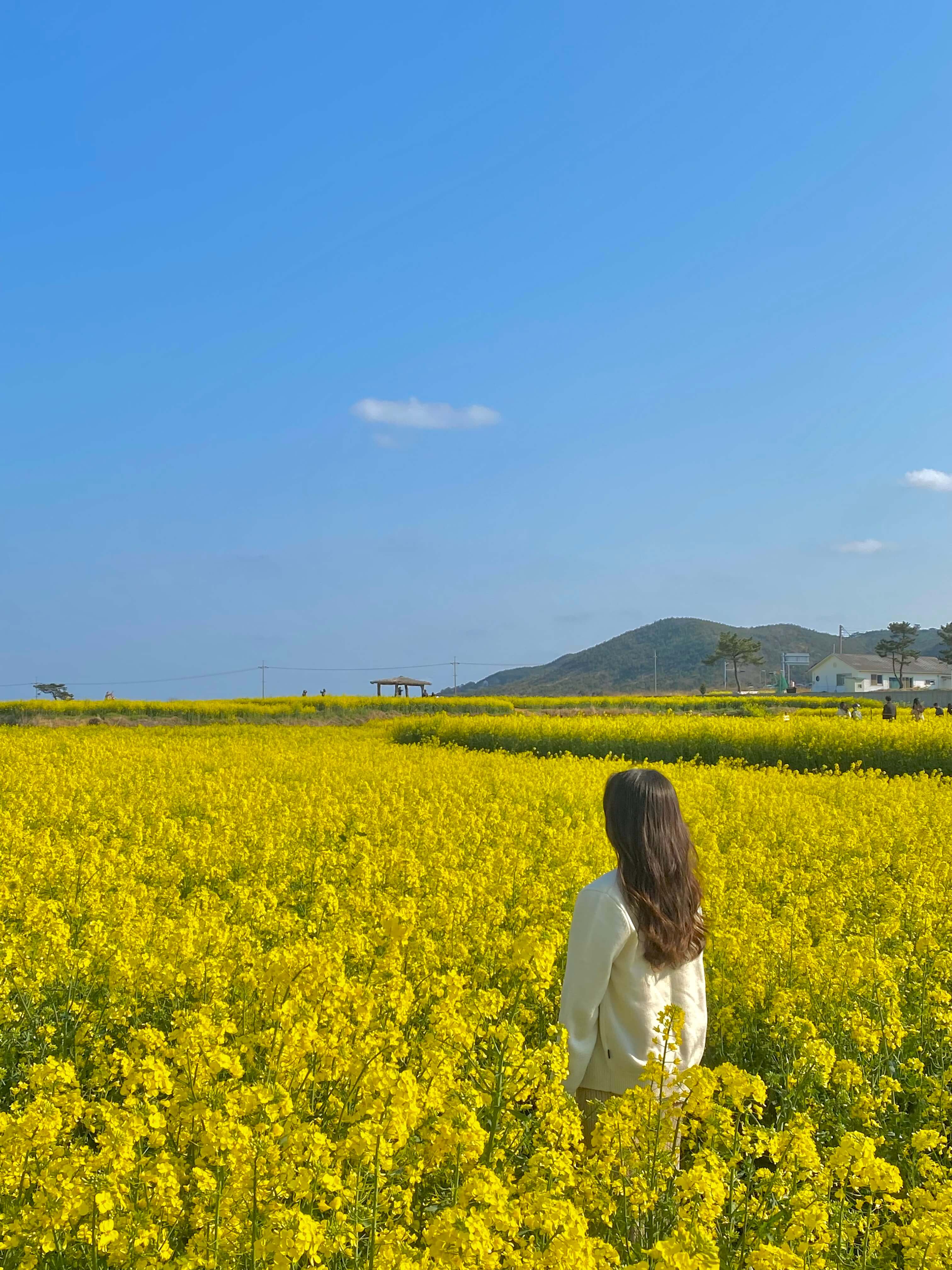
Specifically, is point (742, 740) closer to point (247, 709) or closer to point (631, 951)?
point (631, 951)

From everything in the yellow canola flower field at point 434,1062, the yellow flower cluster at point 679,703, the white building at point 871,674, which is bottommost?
the yellow canola flower field at point 434,1062

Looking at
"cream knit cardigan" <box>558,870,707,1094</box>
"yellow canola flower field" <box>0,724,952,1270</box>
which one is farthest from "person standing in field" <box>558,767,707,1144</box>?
"yellow canola flower field" <box>0,724,952,1270</box>

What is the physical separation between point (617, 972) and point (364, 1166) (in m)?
1.14

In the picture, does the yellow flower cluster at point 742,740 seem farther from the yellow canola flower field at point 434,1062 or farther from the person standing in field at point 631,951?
the person standing in field at point 631,951

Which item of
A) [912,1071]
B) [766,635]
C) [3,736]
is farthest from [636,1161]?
[766,635]

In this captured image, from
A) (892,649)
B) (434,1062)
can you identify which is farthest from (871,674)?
(434,1062)

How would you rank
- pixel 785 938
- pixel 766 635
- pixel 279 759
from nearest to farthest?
pixel 785 938
pixel 279 759
pixel 766 635

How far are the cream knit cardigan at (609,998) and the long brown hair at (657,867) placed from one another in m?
0.05

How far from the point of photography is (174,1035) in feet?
10.2

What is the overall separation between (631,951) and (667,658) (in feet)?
464

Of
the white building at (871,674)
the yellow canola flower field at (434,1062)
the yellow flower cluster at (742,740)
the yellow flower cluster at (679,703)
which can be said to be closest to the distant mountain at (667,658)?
the white building at (871,674)

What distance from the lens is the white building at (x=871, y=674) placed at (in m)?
88.4

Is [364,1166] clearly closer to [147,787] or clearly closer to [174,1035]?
[174,1035]

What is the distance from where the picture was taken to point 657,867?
11.0ft
